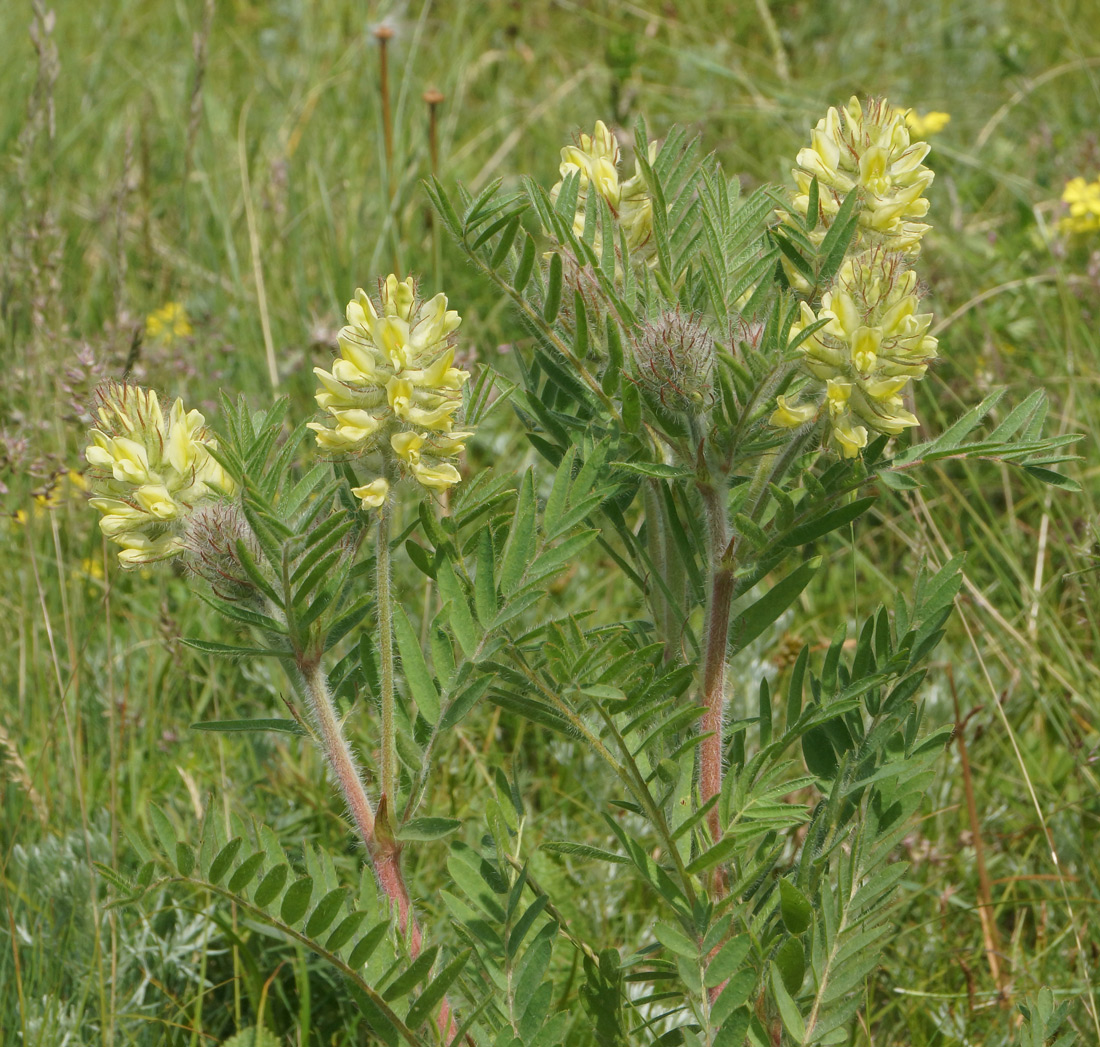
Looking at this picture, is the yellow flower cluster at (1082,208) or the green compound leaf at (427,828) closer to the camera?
the green compound leaf at (427,828)

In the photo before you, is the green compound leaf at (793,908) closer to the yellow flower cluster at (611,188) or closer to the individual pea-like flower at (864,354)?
the individual pea-like flower at (864,354)

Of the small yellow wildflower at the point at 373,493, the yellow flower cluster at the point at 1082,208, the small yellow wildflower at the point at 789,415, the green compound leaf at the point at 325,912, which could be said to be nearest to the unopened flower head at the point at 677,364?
the small yellow wildflower at the point at 789,415

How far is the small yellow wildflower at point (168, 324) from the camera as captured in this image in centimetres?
324

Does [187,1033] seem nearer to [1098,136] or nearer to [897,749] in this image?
[897,749]

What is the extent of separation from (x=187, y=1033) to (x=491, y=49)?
4.02 meters

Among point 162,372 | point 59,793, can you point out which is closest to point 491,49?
point 162,372

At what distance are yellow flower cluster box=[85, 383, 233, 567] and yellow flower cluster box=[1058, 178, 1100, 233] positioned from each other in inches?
103

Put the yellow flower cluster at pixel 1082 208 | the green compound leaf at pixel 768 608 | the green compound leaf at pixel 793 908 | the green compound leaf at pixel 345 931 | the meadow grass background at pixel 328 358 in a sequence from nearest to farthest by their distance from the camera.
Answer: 1. the green compound leaf at pixel 345 931
2. the green compound leaf at pixel 793 908
3. the green compound leaf at pixel 768 608
4. the meadow grass background at pixel 328 358
5. the yellow flower cluster at pixel 1082 208

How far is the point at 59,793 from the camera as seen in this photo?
2156mm

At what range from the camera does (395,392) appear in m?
1.22

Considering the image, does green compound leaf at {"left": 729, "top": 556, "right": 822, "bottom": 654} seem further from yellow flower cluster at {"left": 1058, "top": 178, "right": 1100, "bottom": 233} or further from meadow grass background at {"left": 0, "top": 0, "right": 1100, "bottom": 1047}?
yellow flower cluster at {"left": 1058, "top": 178, "right": 1100, "bottom": 233}

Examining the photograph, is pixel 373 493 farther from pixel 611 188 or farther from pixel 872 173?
pixel 872 173

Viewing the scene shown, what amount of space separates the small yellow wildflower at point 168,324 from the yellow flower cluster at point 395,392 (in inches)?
82.1

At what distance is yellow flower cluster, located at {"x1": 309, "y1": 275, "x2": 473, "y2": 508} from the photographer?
123 cm
